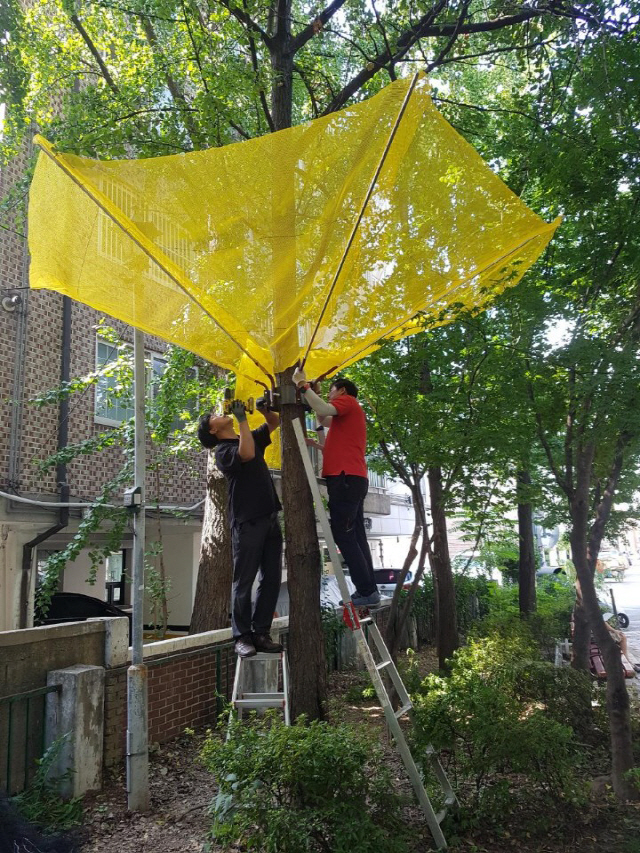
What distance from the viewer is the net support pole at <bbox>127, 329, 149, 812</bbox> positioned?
5566mm

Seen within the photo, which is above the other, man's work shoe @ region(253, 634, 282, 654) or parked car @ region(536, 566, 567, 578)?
man's work shoe @ region(253, 634, 282, 654)

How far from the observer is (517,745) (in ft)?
16.3

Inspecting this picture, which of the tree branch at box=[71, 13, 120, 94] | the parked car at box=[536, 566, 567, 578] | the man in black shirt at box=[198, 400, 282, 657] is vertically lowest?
the parked car at box=[536, 566, 567, 578]

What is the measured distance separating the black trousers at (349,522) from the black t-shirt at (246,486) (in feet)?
1.65

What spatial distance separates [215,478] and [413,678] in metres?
4.70

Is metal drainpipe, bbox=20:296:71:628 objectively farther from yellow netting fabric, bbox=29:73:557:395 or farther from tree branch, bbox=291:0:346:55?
yellow netting fabric, bbox=29:73:557:395

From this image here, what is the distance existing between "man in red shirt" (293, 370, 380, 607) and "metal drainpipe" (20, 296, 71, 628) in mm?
6776

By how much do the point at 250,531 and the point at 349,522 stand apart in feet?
2.53

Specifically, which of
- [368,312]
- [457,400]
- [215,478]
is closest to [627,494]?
[457,400]

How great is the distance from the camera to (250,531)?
500 cm

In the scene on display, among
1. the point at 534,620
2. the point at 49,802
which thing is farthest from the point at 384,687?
the point at 534,620

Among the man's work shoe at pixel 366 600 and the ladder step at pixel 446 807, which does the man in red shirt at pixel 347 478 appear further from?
the ladder step at pixel 446 807

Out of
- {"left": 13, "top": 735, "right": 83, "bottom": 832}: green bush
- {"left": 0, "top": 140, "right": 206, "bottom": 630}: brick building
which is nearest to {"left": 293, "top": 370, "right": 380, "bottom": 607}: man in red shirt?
{"left": 13, "top": 735, "right": 83, "bottom": 832}: green bush

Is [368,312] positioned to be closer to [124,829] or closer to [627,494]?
[124,829]
